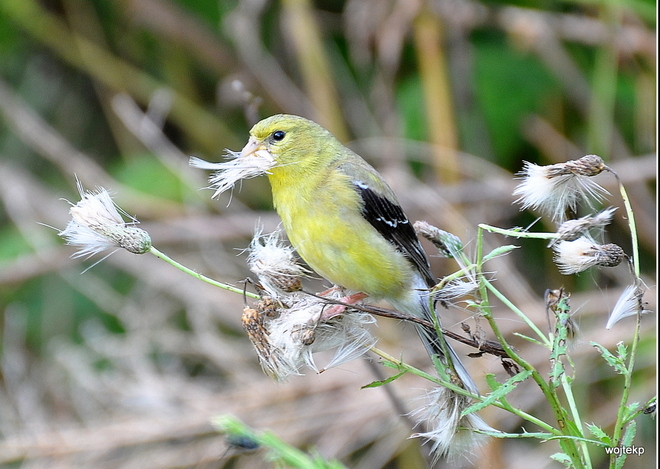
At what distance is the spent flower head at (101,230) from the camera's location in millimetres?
1312

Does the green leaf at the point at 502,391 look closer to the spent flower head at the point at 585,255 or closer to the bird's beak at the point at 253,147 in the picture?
the spent flower head at the point at 585,255

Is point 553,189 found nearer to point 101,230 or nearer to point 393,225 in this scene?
point 101,230

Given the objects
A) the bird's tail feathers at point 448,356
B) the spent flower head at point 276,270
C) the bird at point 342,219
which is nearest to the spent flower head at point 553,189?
the bird's tail feathers at point 448,356

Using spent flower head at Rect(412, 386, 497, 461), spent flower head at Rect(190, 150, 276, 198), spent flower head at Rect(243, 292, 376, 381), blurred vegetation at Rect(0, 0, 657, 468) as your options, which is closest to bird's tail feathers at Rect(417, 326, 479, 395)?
spent flower head at Rect(412, 386, 497, 461)

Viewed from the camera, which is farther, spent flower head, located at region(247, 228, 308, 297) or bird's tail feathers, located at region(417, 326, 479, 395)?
spent flower head, located at region(247, 228, 308, 297)

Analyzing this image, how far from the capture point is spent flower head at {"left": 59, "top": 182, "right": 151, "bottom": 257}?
51.6 inches

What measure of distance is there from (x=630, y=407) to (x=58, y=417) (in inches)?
125

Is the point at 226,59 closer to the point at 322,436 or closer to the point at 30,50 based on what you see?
the point at 30,50

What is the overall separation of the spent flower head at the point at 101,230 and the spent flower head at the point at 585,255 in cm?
75

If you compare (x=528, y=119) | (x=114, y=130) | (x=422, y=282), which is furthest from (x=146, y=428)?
(x=528, y=119)

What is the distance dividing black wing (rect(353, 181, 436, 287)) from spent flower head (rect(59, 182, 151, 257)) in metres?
1.03

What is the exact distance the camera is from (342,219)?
2182 millimetres

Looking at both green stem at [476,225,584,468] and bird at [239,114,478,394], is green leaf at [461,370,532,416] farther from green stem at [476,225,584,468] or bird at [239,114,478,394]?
bird at [239,114,478,394]

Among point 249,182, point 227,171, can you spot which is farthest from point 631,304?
point 249,182
